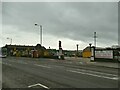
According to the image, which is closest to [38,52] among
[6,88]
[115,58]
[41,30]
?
[41,30]

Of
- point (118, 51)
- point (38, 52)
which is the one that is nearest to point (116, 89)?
point (118, 51)

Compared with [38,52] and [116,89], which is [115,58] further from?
[38,52]

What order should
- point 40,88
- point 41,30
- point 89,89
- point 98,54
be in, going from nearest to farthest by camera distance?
1. point 89,89
2. point 40,88
3. point 98,54
4. point 41,30

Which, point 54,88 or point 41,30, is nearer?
point 54,88

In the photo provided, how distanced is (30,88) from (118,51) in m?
28.9

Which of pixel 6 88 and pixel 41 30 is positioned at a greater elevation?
pixel 41 30

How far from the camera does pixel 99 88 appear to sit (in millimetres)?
11180

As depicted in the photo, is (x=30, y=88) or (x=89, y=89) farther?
(x=30, y=88)

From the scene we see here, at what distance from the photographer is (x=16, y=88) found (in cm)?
1175

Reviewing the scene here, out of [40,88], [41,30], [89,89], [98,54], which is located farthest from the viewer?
[41,30]

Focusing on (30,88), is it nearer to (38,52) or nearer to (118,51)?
(118,51)

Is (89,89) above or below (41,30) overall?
below

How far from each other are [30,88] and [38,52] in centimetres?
5826

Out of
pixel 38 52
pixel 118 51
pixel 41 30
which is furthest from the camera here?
pixel 38 52
